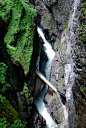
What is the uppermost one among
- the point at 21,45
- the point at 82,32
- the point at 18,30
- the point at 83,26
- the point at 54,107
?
the point at 18,30

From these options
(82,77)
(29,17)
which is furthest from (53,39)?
(82,77)

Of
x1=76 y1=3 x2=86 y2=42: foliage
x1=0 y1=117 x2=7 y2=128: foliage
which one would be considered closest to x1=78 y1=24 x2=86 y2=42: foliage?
x1=76 y1=3 x2=86 y2=42: foliage

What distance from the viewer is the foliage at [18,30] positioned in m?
7.26

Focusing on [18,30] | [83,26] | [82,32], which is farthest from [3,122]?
[18,30]

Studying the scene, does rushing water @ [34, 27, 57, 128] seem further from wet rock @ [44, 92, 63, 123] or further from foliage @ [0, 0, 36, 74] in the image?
foliage @ [0, 0, 36, 74]

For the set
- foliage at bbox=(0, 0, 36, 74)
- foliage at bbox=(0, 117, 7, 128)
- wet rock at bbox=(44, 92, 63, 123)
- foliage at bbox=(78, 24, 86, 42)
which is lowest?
wet rock at bbox=(44, 92, 63, 123)

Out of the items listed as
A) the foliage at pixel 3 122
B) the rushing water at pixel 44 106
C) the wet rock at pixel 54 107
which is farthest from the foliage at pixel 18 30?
the foliage at pixel 3 122

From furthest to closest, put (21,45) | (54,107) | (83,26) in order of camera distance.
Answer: (54,107), (21,45), (83,26)

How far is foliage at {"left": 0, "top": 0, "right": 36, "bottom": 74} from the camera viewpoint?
7.26 metres

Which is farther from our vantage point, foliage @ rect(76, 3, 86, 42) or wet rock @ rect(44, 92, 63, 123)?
wet rock @ rect(44, 92, 63, 123)

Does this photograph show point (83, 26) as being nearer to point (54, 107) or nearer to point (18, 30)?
point (18, 30)

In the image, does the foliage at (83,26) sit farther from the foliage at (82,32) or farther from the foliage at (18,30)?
the foliage at (18,30)

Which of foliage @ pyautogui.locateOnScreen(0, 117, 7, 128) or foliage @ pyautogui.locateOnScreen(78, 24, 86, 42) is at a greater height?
foliage @ pyautogui.locateOnScreen(78, 24, 86, 42)

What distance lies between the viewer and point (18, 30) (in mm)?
7684
